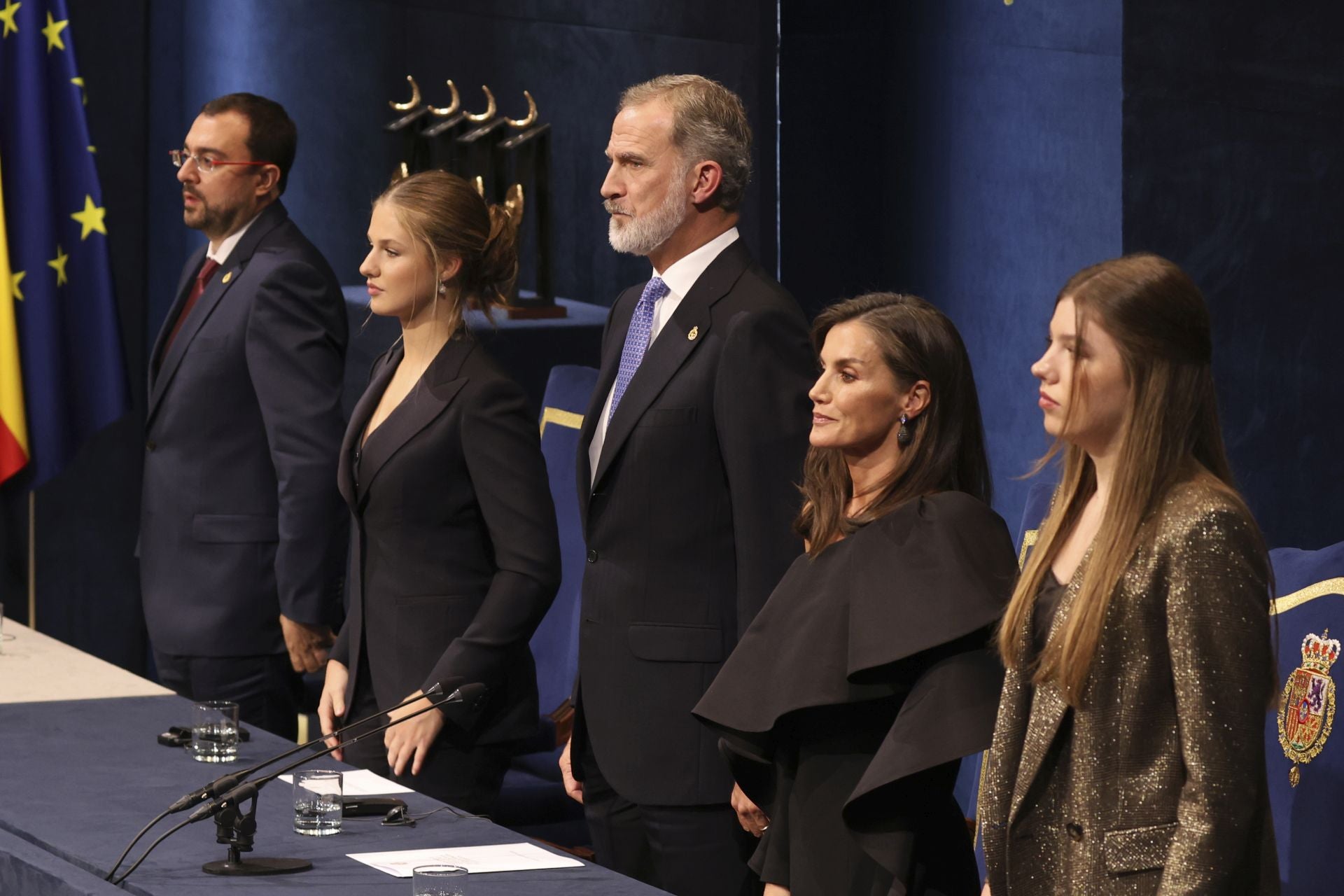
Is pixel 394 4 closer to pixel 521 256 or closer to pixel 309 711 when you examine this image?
pixel 521 256

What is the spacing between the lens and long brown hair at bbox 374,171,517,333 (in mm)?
3186

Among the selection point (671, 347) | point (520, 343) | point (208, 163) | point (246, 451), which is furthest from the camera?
point (520, 343)

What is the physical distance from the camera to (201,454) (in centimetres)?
406

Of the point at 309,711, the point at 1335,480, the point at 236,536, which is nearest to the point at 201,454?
the point at 236,536

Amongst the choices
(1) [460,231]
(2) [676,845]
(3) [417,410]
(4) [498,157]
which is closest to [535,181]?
(4) [498,157]

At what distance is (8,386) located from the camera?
17.8 ft

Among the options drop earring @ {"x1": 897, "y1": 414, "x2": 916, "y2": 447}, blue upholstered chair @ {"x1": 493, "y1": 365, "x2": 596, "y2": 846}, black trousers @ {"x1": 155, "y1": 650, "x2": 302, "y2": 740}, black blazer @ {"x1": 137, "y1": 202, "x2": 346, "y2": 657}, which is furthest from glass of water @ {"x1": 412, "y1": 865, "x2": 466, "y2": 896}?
black trousers @ {"x1": 155, "y1": 650, "x2": 302, "y2": 740}

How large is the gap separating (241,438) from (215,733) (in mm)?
1196

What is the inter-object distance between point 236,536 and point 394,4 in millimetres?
2372

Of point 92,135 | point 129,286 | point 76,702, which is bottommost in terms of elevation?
point 76,702

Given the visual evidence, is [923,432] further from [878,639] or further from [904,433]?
[878,639]

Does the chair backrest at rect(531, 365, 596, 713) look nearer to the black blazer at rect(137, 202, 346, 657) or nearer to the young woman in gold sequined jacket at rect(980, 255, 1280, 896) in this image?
the black blazer at rect(137, 202, 346, 657)

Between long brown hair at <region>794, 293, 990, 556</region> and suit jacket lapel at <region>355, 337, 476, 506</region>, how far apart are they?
78 cm

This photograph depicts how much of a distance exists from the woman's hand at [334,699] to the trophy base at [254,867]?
874 millimetres
